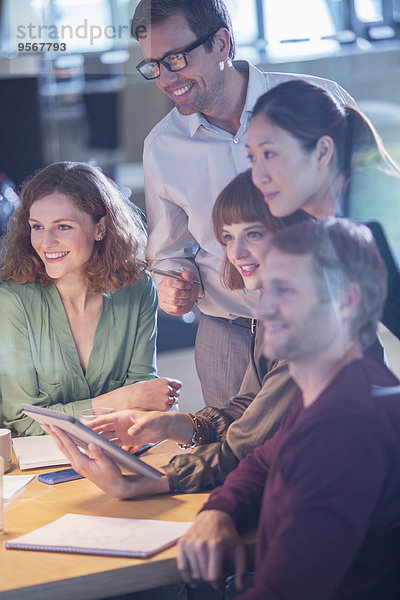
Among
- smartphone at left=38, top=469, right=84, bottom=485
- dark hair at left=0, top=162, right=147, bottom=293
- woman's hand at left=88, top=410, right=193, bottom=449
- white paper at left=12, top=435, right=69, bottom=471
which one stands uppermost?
dark hair at left=0, top=162, right=147, bottom=293

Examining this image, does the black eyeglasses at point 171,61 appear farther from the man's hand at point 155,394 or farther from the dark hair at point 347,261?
the man's hand at point 155,394

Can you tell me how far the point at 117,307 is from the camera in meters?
1.94

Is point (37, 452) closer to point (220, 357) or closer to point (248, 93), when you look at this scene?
point (220, 357)

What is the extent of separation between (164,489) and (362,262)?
2.16ft

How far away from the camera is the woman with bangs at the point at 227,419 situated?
1.26 metres

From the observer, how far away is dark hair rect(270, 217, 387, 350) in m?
1.07

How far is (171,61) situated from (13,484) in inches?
37.6

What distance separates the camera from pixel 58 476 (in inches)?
62.4

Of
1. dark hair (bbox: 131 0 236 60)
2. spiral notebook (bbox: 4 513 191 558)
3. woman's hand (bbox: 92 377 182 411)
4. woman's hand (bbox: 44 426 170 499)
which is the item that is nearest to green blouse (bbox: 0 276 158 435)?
woman's hand (bbox: 92 377 182 411)

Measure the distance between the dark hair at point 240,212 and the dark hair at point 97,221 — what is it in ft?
1.33

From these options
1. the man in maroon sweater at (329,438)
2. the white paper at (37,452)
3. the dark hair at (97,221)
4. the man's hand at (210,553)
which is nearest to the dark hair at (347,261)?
the man in maroon sweater at (329,438)

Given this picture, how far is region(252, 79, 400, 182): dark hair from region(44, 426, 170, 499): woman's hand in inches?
28.6

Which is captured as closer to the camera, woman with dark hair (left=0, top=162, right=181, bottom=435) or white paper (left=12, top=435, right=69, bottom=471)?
white paper (left=12, top=435, right=69, bottom=471)

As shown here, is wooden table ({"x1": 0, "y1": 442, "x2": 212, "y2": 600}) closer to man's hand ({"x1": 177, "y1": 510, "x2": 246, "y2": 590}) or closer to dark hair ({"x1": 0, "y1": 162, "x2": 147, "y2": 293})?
man's hand ({"x1": 177, "y1": 510, "x2": 246, "y2": 590})
